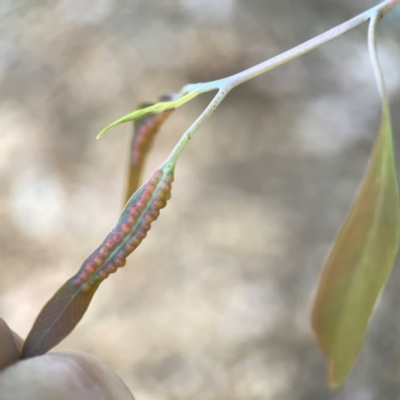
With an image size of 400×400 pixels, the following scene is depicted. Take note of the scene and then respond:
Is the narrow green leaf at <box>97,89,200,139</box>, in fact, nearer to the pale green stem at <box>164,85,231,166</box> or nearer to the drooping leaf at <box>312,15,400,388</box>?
the pale green stem at <box>164,85,231,166</box>

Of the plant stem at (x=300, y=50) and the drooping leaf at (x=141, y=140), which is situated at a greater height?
the drooping leaf at (x=141, y=140)

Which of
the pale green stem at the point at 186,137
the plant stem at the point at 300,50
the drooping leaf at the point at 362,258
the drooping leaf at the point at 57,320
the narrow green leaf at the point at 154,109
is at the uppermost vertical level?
the narrow green leaf at the point at 154,109

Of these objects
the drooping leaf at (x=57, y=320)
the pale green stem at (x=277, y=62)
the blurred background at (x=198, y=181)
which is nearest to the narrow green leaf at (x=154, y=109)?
the pale green stem at (x=277, y=62)

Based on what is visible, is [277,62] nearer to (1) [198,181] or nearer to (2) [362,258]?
(2) [362,258]

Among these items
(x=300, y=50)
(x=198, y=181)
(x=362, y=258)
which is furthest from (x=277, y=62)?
(x=198, y=181)

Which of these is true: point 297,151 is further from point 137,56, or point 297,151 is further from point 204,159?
point 137,56

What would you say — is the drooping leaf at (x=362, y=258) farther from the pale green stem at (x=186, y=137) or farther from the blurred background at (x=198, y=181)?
the blurred background at (x=198, y=181)
